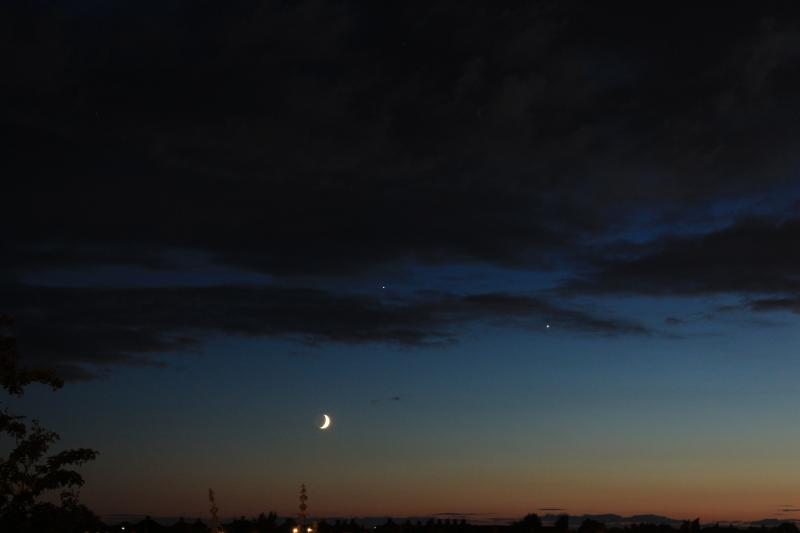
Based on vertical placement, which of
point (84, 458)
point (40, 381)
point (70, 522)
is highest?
point (40, 381)

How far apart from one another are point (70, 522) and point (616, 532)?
52.3m

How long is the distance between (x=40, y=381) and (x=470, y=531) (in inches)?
2581

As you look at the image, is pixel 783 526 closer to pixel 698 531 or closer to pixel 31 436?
pixel 698 531

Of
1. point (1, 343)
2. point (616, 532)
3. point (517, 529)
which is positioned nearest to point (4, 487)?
point (1, 343)

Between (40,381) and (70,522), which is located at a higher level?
(40,381)

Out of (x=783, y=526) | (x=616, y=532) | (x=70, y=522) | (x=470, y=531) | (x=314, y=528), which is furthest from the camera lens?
(x=470, y=531)

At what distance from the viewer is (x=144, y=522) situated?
85688 millimetres

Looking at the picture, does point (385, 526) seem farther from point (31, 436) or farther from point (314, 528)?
point (31, 436)

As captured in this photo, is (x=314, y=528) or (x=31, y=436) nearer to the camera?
(x=31, y=436)

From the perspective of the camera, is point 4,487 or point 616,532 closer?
point 4,487

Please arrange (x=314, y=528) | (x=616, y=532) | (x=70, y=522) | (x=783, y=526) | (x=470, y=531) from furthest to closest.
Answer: (x=470, y=531), (x=783, y=526), (x=616, y=532), (x=314, y=528), (x=70, y=522)

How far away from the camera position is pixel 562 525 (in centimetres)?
8925

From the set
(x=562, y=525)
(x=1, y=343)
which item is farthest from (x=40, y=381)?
(x=562, y=525)

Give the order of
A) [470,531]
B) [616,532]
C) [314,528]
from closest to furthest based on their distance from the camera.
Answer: [314,528], [616,532], [470,531]
